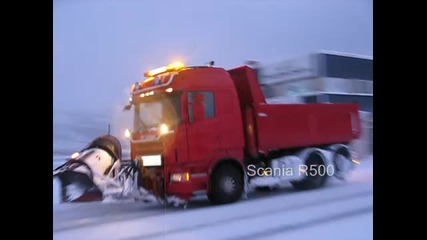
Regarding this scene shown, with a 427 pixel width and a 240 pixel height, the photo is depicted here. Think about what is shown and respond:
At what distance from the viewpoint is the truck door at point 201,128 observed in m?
3.34

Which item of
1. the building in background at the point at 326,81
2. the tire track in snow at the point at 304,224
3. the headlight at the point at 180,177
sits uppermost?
the building in background at the point at 326,81

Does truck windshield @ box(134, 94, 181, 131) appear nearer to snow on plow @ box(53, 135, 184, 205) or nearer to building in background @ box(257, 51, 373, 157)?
snow on plow @ box(53, 135, 184, 205)

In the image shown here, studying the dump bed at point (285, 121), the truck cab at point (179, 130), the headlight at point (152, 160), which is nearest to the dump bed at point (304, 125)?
the dump bed at point (285, 121)

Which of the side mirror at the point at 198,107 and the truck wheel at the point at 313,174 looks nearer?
the side mirror at the point at 198,107

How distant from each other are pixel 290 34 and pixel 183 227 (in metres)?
1.37

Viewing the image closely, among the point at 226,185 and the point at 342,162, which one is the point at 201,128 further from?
the point at 342,162

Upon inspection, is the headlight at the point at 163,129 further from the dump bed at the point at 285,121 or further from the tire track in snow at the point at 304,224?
the tire track in snow at the point at 304,224

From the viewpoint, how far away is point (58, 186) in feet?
11.0

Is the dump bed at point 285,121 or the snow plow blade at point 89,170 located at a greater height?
the dump bed at point 285,121

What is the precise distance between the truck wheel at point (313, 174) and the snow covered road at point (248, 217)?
42 millimetres

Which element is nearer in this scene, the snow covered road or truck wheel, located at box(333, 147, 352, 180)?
the snow covered road

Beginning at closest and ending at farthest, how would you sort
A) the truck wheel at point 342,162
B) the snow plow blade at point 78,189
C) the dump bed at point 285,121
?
the snow plow blade at point 78,189
the dump bed at point 285,121
the truck wheel at point 342,162

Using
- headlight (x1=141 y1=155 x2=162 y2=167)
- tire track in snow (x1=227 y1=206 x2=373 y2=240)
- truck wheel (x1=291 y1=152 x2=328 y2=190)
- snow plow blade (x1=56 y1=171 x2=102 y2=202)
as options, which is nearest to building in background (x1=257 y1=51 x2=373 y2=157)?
truck wheel (x1=291 y1=152 x2=328 y2=190)

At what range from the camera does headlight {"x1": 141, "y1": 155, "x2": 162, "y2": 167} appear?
3338mm
